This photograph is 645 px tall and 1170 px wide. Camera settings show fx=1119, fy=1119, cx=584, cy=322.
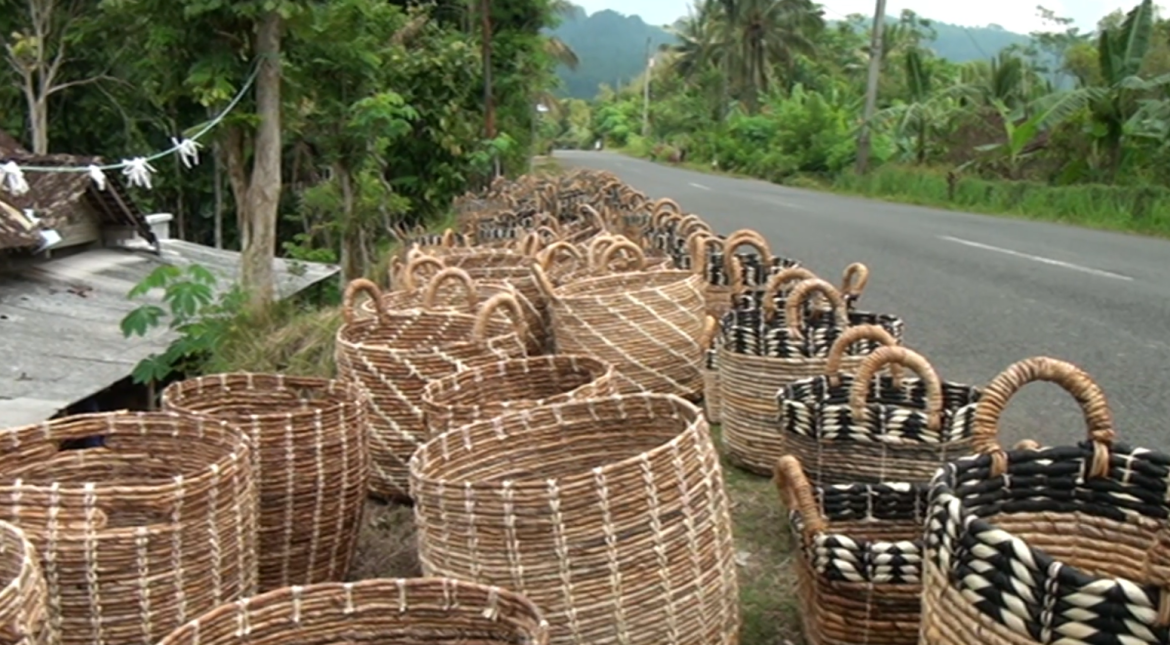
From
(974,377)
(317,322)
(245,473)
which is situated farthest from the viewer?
(317,322)

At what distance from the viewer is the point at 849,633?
2623 millimetres

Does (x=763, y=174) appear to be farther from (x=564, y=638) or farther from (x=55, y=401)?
(x=564, y=638)

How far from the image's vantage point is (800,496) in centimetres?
273

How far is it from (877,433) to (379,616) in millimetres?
1611

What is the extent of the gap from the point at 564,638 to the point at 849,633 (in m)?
0.73

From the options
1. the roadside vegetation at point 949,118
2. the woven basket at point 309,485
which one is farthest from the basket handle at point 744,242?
the roadside vegetation at point 949,118

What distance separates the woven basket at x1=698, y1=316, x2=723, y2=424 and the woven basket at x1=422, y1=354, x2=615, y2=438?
1.13 meters

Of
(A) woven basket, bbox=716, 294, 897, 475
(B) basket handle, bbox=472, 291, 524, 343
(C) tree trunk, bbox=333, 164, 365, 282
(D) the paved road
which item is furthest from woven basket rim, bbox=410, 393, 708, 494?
(C) tree trunk, bbox=333, 164, 365, 282

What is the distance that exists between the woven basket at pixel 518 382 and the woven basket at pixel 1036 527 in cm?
130

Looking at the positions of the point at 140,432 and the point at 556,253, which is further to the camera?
the point at 556,253

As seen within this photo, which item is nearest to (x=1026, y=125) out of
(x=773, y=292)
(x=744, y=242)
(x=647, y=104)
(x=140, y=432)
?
(x=744, y=242)

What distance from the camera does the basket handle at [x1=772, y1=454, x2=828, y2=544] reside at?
2.69m

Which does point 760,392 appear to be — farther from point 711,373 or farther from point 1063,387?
point 1063,387

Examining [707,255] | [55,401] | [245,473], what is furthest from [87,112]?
[245,473]
